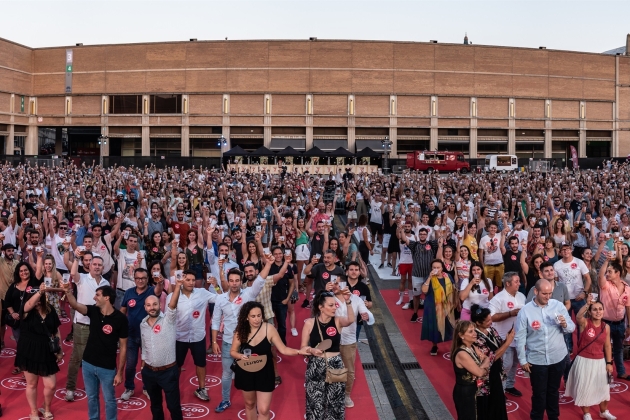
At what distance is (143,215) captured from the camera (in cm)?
1441

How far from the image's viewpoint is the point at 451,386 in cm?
886

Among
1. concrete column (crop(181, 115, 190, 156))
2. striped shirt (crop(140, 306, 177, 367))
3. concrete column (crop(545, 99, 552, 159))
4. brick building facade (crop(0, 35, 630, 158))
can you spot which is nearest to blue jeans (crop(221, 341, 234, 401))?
striped shirt (crop(140, 306, 177, 367))

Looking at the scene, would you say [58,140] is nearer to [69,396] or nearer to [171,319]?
[69,396]

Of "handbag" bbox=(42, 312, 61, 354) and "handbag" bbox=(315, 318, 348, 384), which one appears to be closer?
"handbag" bbox=(315, 318, 348, 384)

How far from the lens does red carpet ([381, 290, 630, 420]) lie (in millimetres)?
7824

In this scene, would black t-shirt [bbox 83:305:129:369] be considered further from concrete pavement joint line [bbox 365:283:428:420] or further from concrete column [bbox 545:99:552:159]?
concrete column [bbox 545:99:552:159]

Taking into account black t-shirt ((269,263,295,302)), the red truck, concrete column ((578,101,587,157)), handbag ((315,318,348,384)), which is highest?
concrete column ((578,101,587,157))

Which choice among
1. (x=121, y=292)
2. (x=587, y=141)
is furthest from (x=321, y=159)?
(x=121, y=292)

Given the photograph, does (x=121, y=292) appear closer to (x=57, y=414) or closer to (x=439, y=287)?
(x=57, y=414)

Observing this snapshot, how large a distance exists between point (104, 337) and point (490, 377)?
4.33 meters

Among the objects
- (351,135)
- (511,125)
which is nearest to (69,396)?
(351,135)

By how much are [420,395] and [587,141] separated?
6888 cm

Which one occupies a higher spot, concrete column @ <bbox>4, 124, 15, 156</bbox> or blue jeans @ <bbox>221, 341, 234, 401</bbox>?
concrete column @ <bbox>4, 124, 15, 156</bbox>

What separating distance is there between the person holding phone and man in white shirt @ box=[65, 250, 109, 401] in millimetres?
6214
